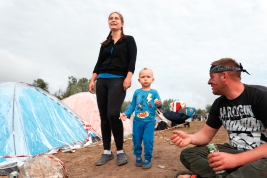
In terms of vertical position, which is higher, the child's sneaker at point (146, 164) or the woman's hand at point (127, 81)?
the woman's hand at point (127, 81)

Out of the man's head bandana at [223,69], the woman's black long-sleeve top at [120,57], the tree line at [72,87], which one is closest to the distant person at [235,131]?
the man's head bandana at [223,69]

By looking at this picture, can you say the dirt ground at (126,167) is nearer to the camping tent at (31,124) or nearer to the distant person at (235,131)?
the camping tent at (31,124)

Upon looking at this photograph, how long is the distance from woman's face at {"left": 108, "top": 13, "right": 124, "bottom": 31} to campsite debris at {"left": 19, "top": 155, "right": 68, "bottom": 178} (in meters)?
1.91

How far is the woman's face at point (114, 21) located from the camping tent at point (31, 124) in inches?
95.1

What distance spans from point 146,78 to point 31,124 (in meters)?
2.46

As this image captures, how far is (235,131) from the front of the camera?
7.29ft

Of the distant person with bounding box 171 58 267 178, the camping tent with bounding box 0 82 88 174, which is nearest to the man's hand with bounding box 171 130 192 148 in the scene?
the distant person with bounding box 171 58 267 178

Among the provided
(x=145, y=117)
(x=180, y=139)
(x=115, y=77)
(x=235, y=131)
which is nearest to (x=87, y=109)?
(x=115, y=77)

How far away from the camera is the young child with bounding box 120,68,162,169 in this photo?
3125mm

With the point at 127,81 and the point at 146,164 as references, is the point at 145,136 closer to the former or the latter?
the point at 146,164

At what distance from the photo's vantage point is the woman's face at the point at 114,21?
11.0ft

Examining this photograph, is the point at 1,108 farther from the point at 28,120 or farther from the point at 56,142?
the point at 56,142

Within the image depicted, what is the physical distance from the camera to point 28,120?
175 inches

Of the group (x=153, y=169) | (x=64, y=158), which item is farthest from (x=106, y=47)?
(x=64, y=158)
